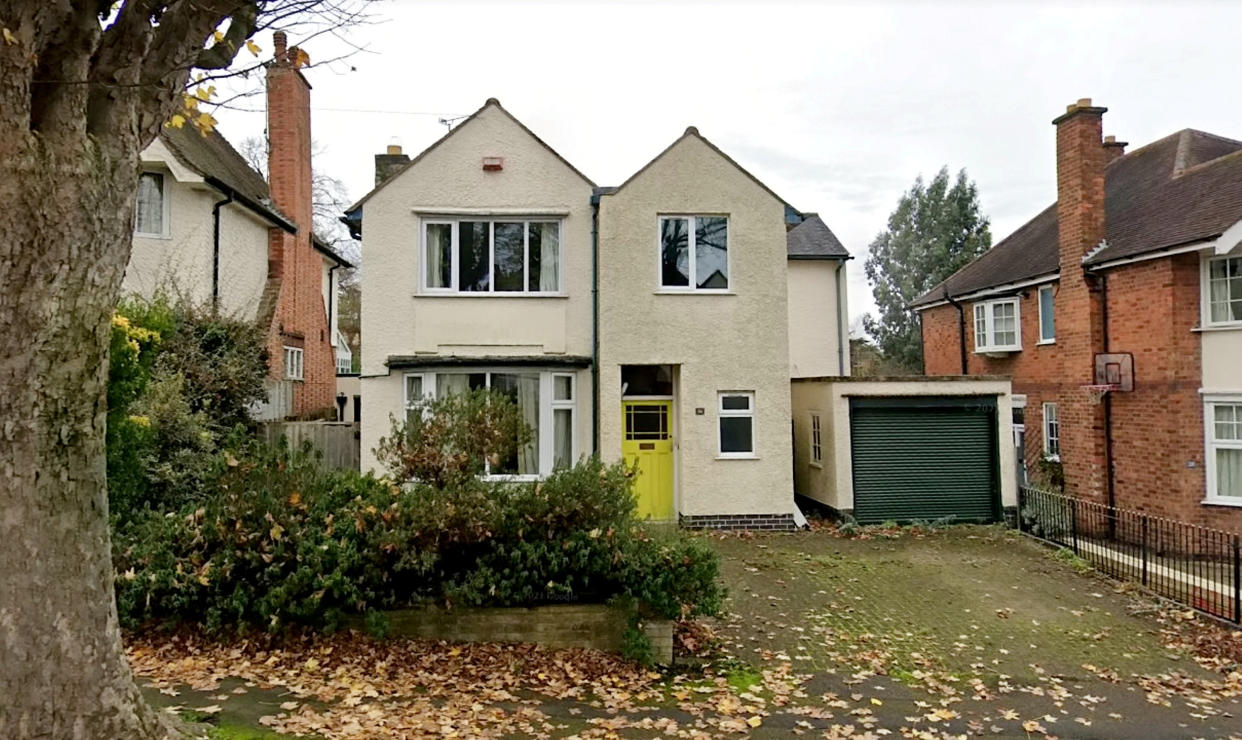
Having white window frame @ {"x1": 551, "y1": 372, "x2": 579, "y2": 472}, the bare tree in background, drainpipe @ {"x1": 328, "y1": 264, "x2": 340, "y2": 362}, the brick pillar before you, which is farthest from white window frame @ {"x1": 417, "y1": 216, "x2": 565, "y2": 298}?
the brick pillar

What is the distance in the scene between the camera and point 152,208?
1508cm

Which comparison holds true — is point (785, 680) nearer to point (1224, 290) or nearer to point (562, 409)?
point (562, 409)

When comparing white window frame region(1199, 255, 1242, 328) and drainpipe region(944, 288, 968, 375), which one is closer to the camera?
white window frame region(1199, 255, 1242, 328)

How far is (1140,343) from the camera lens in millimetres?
15539

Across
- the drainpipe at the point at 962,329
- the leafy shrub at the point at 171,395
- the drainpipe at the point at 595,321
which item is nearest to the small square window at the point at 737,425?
the drainpipe at the point at 595,321

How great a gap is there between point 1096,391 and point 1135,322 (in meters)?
1.59

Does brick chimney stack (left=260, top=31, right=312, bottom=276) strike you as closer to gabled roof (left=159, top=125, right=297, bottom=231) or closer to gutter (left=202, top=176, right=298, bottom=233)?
gutter (left=202, top=176, right=298, bottom=233)

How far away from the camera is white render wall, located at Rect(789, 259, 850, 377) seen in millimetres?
21109

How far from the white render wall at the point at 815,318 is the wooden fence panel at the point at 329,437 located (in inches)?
457

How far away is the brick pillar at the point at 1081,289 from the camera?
54.1ft

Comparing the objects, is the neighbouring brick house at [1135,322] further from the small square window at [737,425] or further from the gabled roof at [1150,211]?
the small square window at [737,425]

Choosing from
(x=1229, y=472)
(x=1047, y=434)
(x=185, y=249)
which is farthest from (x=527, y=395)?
(x=1229, y=472)

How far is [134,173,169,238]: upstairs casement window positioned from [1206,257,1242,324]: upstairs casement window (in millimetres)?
20001

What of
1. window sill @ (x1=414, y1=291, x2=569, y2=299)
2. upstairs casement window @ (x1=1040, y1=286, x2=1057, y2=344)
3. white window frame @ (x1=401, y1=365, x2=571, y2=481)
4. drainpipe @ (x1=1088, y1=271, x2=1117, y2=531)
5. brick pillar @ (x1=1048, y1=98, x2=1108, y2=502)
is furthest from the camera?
upstairs casement window @ (x1=1040, y1=286, x2=1057, y2=344)
